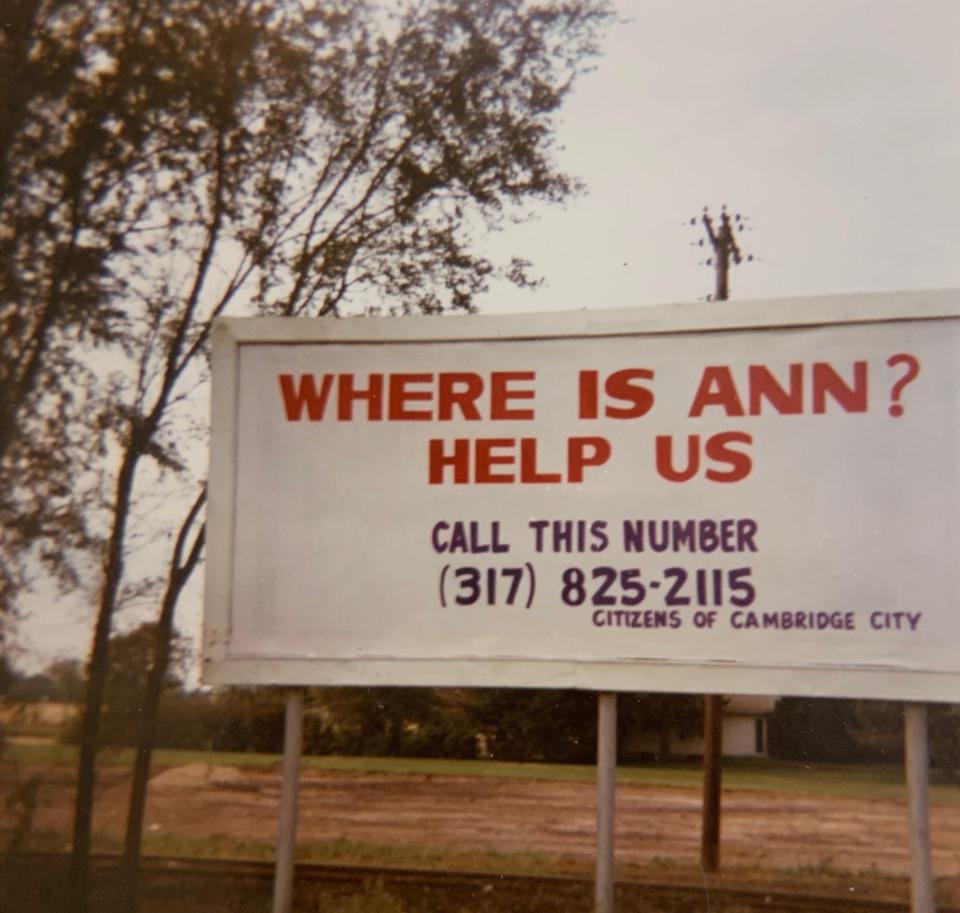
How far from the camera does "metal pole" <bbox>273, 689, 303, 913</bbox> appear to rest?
4000mm

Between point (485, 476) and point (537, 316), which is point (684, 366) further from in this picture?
point (485, 476)

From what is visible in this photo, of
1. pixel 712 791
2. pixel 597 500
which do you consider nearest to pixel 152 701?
pixel 597 500

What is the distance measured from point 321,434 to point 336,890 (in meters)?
4.55

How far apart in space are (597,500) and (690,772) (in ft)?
66.4

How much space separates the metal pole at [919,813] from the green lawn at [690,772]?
6.79 metres

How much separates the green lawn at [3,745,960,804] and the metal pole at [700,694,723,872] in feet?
15.2

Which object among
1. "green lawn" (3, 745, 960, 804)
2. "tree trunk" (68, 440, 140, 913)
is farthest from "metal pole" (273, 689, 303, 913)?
"green lawn" (3, 745, 960, 804)

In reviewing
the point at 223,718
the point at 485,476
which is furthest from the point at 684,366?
the point at 223,718

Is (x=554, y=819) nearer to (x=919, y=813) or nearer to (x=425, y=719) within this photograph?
(x=425, y=719)

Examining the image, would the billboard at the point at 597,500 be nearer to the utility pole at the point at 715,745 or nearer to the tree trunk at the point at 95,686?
the tree trunk at the point at 95,686

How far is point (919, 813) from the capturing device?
3654mm

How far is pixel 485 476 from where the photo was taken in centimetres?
406

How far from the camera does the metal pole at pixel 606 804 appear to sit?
150 inches

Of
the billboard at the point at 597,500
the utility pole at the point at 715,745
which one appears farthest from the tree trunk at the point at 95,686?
the utility pole at the point at 715,745
